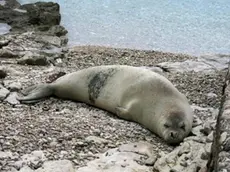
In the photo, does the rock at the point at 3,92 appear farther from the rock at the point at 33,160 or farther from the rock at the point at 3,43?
the rock at the point at 3,43

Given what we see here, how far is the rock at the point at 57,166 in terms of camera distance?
8.01 ft

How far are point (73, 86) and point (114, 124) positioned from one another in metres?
0.58

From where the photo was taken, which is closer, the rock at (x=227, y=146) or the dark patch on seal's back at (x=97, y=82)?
the rock at (x=227, y=146)

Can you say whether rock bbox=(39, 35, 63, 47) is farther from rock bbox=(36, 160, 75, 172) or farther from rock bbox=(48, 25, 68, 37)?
rock bbox=(36, 160, 75, 172)

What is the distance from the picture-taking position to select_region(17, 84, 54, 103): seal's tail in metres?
3.44

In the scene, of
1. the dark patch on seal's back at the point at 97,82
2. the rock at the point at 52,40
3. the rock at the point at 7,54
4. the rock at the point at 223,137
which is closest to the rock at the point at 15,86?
the dark patch on seal's back at the point at 97,82

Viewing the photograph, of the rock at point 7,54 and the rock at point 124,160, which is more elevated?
the rock at point 124,160

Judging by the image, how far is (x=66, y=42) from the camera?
18.0 ft

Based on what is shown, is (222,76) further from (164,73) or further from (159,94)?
(159,94)

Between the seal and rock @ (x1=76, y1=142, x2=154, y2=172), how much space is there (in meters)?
0.20

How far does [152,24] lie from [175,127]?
378cm

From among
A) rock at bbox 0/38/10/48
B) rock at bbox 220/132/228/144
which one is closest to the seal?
rock at bbox 220/132/228/144

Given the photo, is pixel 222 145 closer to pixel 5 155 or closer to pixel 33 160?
pixel 33 160

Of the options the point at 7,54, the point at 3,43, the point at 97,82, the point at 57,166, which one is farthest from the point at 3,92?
the point at 3,43
